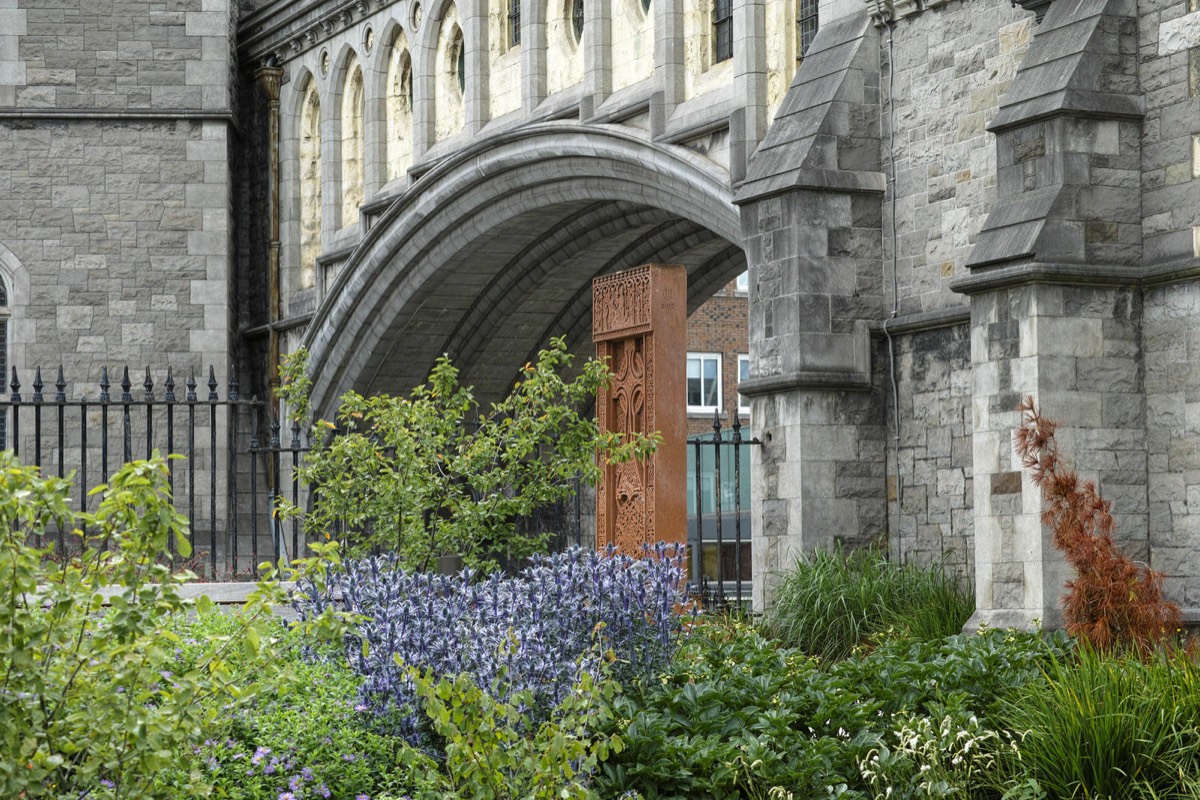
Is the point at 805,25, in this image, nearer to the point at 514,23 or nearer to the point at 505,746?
the point at 514,23

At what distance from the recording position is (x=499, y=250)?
786 inches

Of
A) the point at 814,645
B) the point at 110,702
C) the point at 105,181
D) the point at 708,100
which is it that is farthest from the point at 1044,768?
the point at 105,181

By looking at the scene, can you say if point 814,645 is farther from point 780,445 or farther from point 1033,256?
point 1033,256

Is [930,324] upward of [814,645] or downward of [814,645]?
upward

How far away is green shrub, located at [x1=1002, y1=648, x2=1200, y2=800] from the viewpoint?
662 centimetres

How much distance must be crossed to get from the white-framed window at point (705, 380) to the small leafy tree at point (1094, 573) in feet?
85.8

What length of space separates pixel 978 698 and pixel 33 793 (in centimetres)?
414

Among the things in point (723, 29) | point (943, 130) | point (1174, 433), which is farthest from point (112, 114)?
point (1174, 433)

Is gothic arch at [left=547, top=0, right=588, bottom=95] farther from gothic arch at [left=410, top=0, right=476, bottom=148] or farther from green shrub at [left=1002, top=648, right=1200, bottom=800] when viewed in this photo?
green shrub at [left=1002, top=648, right=1200, bottom=800]

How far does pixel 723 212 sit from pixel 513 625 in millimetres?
8263

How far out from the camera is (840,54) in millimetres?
12945

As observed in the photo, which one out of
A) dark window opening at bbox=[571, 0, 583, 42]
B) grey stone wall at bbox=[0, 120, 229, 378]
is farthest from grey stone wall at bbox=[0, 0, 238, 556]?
dark window opening at bbox=[571, 0, 583, 42]

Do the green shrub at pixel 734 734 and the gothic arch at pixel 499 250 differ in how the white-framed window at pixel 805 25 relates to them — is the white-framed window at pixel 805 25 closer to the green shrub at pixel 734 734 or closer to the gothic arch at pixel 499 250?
the gothic arch at pixel 499 250

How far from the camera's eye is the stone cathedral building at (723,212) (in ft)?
33.6
